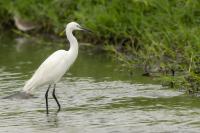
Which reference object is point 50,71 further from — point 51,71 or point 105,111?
point 105,111

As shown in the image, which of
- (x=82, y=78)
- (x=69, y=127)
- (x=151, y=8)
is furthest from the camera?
(x=151, y=8)

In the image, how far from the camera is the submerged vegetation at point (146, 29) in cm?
1077

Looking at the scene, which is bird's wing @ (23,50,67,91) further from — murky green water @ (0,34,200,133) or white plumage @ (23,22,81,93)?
murky green water @ (0,34,200,133)

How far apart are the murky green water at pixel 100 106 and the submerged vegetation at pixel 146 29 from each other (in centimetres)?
29

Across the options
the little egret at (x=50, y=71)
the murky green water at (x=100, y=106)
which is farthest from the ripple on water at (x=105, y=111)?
the little egret at (x=50, y=71)

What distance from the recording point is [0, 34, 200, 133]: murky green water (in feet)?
29.2

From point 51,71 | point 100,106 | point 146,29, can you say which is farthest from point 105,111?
point 146,29

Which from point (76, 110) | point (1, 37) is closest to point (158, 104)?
point (76, 110)

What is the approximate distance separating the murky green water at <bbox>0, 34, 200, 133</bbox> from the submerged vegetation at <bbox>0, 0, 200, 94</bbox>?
0.29m

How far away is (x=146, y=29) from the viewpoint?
12.8 m

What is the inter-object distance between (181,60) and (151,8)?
273cm

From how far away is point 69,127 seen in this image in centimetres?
898

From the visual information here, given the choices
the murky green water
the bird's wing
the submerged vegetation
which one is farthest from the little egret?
the submerged vegetation

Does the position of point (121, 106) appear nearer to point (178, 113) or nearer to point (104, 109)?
point (104, 109)
